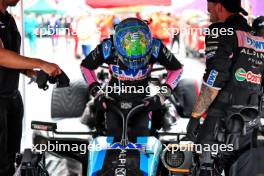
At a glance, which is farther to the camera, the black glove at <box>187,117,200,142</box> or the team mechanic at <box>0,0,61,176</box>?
the team mechanic at <box>0,0,61,176</box>

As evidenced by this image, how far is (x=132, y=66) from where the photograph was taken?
3.29 metres

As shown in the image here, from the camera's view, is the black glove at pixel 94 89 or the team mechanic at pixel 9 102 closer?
the team mechanic at pixel 9 102

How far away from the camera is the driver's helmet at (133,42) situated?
10.4 ft

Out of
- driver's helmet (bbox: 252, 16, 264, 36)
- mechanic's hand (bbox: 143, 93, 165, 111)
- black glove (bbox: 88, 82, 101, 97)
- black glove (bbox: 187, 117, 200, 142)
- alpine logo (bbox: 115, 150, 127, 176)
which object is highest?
driver's helmet (bbox: 252, 16, 264, 36)

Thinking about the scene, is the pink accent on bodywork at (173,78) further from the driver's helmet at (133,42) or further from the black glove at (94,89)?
the black glove at (94,89)

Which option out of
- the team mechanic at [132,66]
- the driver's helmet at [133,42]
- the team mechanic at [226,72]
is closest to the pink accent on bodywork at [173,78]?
the team mechanic at [132,66]

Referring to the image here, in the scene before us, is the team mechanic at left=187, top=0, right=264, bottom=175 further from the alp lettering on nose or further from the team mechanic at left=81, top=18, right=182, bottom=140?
the team mechanic at left=81, top=18, right=182, bottom=140

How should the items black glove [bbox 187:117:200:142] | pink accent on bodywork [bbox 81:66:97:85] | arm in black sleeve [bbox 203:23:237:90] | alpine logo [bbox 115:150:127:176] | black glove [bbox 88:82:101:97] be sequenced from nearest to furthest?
alpine logo [bbox 115:150:127:176], arm in black sleeve [bbox 203:23:237:90], black glove [bbox 187:117:200:142], black glove [bbox 88:82:101:97], pink accent on bodywork [bbox 81:66:97:85]

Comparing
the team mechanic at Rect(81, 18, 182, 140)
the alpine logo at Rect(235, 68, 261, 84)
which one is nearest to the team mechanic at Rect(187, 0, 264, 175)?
the alpine logo at Rect(235, 68, 261, 84)

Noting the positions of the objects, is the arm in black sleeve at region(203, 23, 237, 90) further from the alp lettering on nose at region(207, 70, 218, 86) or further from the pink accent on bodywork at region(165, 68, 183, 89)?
the pink accent on bodywork at region(165, 68, 183, 89)

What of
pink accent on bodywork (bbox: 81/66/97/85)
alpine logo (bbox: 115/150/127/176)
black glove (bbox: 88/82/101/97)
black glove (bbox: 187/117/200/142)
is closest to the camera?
alpine logo (bbox: 115/150/127/176)

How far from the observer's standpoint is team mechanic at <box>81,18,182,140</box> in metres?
3.17

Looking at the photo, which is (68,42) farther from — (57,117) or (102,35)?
(57,117)

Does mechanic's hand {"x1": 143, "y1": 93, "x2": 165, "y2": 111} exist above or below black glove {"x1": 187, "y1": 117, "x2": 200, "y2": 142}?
above
